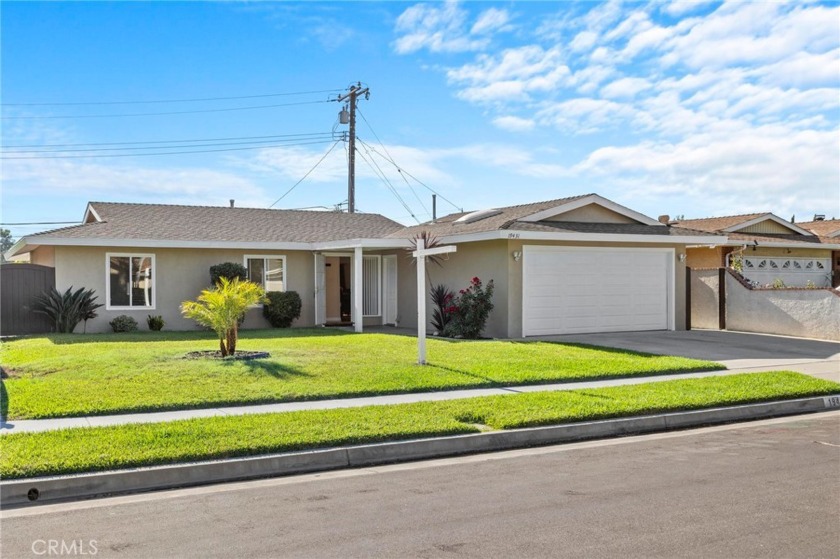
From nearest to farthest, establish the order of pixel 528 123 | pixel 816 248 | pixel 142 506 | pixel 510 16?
1. pixel 142 506
2. pixel 510 16
3. pixel 528 123
4. pixel 816 248

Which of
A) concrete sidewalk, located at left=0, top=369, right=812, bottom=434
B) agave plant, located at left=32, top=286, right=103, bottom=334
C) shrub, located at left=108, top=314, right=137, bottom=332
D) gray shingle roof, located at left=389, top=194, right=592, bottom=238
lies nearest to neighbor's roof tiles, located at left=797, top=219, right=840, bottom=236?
gray shingle roof, located at left=389, top=194, right=592, bottom=238

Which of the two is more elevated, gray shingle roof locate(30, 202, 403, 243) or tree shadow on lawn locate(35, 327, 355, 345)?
gray shingle roof locate(30, 202, 403, 243)

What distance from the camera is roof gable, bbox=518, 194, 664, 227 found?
1991 centimetres

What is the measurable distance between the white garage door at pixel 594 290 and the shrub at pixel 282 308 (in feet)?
25.0

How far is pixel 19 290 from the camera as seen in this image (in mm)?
20250

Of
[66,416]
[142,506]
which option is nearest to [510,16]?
[66,416]

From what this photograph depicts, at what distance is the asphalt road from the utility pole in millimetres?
28798

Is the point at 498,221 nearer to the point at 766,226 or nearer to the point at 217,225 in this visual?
the point at 217,225

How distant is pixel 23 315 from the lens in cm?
2039

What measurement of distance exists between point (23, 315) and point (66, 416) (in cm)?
1318

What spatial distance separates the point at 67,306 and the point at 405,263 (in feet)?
32.3

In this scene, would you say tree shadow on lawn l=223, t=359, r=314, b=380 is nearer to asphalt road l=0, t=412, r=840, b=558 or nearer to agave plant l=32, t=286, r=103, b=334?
asphalt road l=0, t=412, r=840, b=558

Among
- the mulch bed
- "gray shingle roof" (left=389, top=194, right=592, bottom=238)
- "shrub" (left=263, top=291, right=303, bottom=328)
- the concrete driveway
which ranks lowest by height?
the concrete driveway

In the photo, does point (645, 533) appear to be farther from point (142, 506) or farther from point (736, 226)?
point (736, 226)
